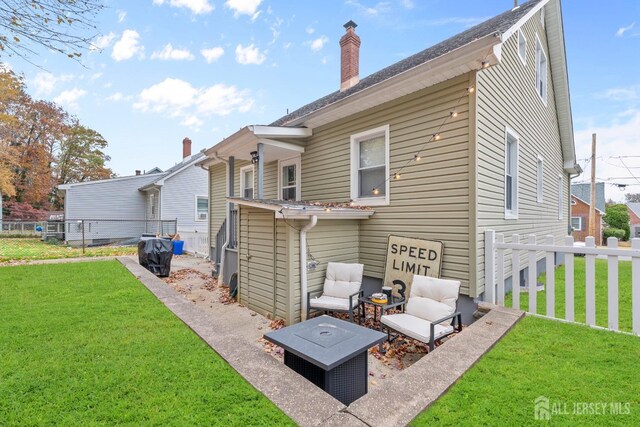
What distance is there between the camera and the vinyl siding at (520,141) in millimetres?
4738

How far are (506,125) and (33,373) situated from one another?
7.76 metres

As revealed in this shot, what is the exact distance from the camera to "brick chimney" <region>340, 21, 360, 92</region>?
9.13 m

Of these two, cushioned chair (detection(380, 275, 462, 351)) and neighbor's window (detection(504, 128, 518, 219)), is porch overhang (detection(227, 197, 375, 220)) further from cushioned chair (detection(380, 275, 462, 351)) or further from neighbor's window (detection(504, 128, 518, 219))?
neighbor's window (detection(504, 128, 518, 219))

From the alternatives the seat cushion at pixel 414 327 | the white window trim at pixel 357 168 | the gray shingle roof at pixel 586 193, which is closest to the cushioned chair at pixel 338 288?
the seat cushion at pixel 414 327

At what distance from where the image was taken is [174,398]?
7.63 feet

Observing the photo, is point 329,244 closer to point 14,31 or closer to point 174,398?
point 174,398

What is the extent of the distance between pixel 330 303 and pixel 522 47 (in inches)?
291

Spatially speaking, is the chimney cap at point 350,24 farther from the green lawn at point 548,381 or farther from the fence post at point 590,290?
the green lawn at point 548,381

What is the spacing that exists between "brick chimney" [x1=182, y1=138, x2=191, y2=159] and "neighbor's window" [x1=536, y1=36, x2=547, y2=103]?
21686mm

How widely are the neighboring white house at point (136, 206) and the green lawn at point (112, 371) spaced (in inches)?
491

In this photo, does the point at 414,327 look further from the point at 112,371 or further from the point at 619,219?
the point at 619,219

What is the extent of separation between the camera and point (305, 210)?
473 centimetres

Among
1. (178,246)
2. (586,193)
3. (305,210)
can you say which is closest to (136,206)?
(178,246)

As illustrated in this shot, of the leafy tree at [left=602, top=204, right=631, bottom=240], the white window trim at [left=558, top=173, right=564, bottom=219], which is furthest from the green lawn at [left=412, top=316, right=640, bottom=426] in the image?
the leafy tree at [left=602, top=204, right=631, bottom=240]
